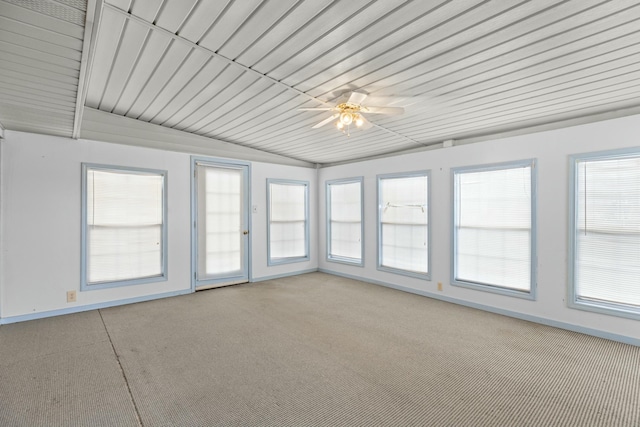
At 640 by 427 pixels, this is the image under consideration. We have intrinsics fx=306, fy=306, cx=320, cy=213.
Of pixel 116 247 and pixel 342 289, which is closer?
pixel 116 247

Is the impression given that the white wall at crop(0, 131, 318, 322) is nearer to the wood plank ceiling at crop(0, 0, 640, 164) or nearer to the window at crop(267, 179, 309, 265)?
the wood plank ceiling at crop(0, 0, 640, 164)

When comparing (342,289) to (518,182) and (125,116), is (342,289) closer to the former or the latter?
(518,182)

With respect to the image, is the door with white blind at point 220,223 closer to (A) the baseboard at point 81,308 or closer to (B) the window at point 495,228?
(A) the baseboard at point 81,308

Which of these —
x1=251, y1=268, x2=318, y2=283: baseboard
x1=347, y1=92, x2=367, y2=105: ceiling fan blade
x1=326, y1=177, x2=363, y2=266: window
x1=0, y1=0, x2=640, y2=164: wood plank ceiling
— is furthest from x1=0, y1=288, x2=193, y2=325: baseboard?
x1=347, y1=92, x2=367, y2=105: ceiling fan blade

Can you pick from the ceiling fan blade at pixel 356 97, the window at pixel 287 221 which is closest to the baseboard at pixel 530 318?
the window at pixel 287 221

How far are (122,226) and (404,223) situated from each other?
455cm

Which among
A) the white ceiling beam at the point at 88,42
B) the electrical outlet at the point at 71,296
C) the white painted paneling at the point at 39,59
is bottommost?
the electrical outlet at the point at 71,296

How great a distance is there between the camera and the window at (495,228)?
156 inches

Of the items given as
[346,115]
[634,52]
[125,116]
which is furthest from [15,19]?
[634,52]

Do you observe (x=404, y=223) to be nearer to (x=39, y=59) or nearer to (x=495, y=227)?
(x=495, y=227)

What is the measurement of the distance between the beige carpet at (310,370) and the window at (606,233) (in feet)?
1.64

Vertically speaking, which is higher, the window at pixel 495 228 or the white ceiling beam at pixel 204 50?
the white ceiling beam at pixel 204 50

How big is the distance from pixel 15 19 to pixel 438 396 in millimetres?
3593

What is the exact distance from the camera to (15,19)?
1.70 meters
